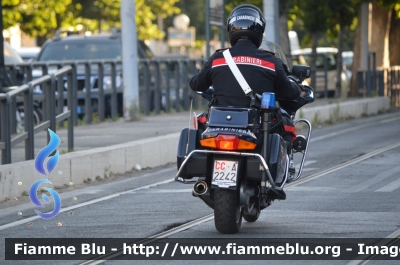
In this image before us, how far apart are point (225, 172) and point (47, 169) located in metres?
3.91

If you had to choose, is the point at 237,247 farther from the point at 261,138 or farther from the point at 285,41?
the point at 285,41

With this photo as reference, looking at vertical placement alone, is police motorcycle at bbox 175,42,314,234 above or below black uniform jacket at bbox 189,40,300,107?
below

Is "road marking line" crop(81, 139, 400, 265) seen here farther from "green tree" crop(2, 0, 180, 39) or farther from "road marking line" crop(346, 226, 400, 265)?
"green tree" crop(2, 0, 180, 39)

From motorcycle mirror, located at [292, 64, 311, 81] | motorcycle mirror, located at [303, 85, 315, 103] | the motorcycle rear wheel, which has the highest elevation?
motorcycle mirror, located at [292, 64, 311, 81]

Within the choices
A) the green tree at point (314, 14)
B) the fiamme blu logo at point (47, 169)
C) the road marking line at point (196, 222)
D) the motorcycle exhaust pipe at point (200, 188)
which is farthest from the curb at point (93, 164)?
the green tree at point (314, 14)

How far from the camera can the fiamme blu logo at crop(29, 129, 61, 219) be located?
9858mm

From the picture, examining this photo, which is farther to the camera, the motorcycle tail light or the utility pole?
the utility pole

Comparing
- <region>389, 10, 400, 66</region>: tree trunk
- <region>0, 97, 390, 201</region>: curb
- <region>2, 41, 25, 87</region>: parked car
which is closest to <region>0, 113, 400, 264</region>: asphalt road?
<region>0, 97, 390, 201</region>: curb

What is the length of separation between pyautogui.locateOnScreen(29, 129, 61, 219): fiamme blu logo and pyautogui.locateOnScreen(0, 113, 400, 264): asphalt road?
11 centimetres

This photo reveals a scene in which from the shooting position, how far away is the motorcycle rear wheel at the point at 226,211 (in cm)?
775

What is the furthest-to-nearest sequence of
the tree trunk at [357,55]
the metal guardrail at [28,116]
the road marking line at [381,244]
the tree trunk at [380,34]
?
1. the tree trunk at [380,34]
2. the tree trunk at [357,55]
3. the metal guardrail at [28,116]
4. the road marking line at [381,244]

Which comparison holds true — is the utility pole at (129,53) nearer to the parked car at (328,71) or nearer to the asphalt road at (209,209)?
the asphalt road at (209,209)

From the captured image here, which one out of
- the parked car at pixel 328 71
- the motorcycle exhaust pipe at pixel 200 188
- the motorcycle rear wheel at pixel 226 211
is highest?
the motorcycle exhaust pipe at pixel 200 188

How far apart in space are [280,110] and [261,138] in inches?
18.1
